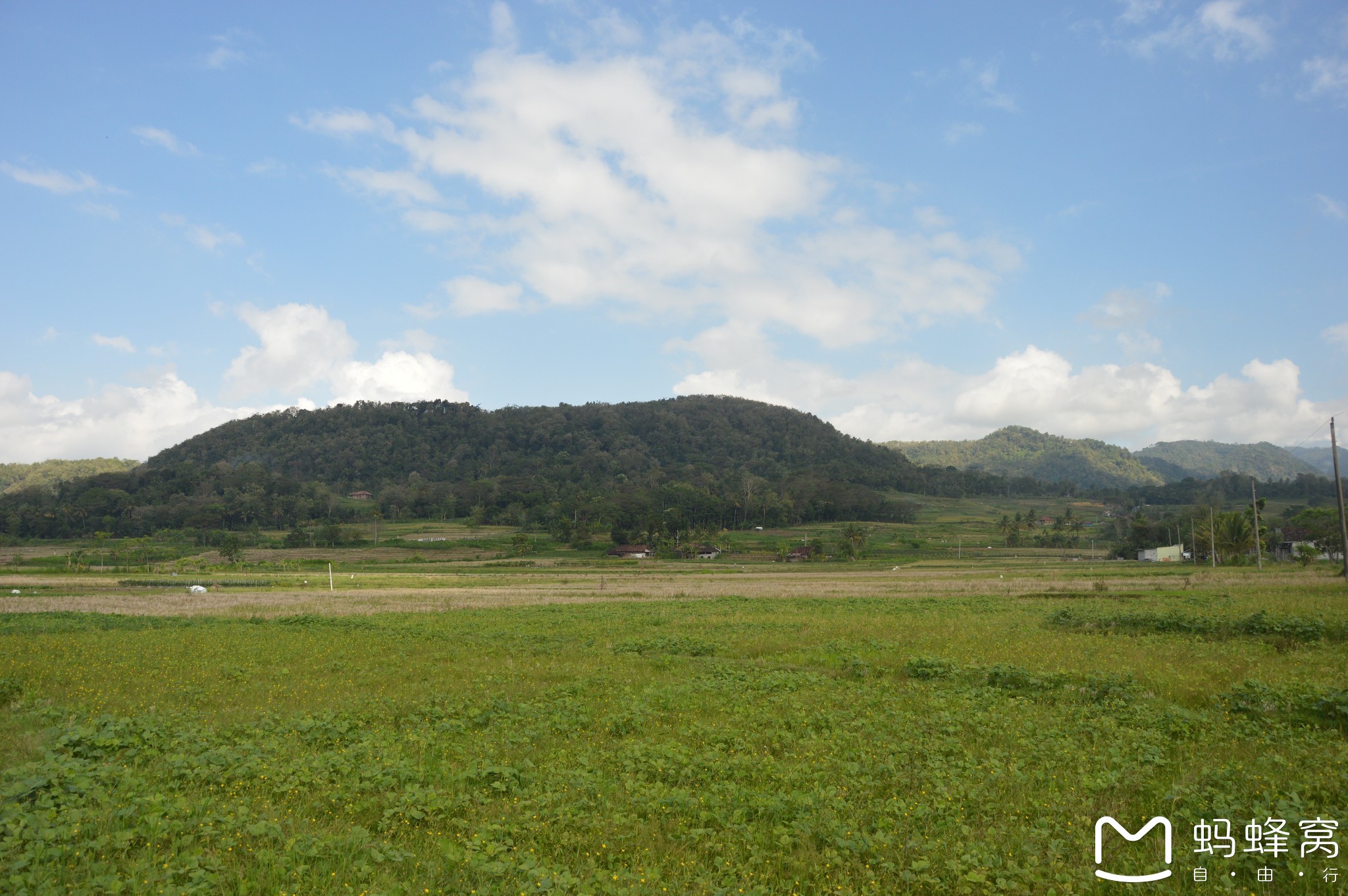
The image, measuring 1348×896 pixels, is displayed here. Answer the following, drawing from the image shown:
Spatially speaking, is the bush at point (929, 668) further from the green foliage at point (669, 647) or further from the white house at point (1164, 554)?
the white house at point (1164, 554)

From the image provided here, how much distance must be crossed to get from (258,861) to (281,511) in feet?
497

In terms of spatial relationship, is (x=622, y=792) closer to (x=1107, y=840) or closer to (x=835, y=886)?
(x=835, y=886)

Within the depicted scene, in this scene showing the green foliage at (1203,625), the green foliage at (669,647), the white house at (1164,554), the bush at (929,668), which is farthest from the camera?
the white house at (1164,554)

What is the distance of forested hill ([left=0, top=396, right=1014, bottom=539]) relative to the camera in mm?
132750

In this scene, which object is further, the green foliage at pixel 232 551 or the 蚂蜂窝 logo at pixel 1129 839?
the green foliage at pixel 232 551

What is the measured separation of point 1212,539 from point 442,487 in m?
137

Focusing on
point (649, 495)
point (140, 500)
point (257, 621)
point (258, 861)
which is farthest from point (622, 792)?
point (140, 500)

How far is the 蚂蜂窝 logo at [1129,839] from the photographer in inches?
278

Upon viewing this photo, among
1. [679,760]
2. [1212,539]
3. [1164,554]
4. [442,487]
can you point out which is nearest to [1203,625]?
[679,760]

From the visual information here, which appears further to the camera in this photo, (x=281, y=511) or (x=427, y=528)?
(x=281, y=511)

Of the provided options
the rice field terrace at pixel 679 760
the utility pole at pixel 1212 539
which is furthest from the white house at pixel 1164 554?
the rice field terrace at pixel 679 760

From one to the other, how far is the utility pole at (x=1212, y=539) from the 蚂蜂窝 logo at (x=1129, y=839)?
243 ft

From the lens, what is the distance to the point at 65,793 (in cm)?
845

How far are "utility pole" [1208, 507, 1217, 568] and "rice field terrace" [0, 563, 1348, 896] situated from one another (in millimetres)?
54027
